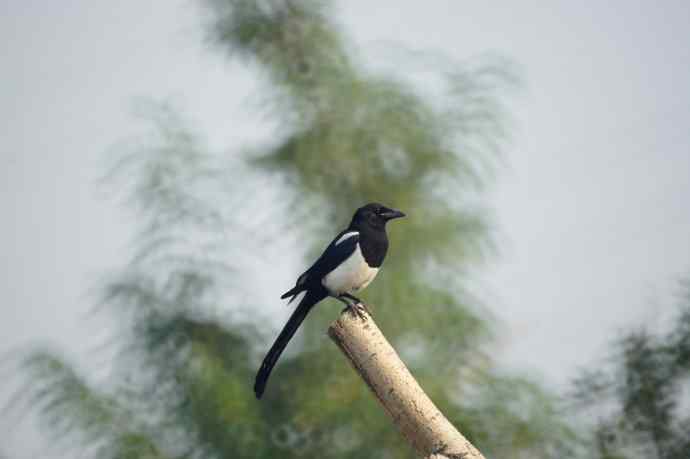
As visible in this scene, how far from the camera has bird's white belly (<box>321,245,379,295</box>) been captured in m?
4.14

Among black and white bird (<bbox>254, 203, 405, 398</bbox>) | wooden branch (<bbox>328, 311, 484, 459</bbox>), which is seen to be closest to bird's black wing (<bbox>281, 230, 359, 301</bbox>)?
black and white bird (<bbox>254, 203, 405, 398</bbox>)

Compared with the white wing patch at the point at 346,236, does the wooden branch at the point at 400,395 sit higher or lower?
lower

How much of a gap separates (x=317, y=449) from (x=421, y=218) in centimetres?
196

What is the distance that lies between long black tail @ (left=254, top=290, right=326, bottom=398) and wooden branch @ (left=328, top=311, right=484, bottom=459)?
428mm

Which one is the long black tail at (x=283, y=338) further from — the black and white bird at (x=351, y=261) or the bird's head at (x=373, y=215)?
the bird's head at (x=373, y=215)

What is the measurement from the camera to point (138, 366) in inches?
298

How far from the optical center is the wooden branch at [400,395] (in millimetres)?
2803

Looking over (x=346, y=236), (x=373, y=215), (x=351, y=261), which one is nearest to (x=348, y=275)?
(x=351, y=261)

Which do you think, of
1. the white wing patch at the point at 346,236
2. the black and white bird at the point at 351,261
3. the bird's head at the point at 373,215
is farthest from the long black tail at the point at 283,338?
the bird's head at the point at 373,215

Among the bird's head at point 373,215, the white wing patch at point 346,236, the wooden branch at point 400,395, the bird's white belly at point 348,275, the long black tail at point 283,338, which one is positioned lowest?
the wooden branch at point 400,395

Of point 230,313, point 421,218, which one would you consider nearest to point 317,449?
point 230,313

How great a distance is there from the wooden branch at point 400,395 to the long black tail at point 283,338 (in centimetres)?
43

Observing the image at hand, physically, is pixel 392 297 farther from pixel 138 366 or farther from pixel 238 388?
pixel 138 366

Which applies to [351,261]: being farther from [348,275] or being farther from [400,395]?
[400,395]
